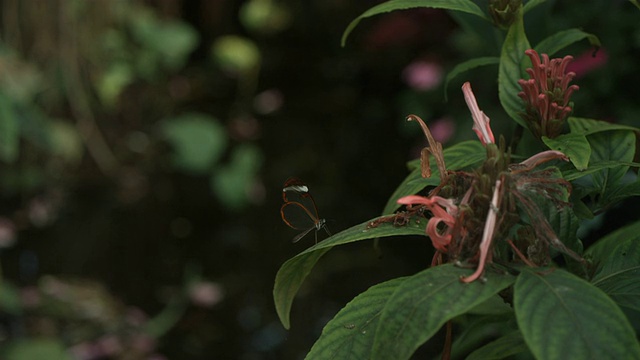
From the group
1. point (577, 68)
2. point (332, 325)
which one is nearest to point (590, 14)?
point (577, 68)

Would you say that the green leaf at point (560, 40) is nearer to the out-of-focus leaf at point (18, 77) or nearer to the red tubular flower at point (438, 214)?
the red tubular flower at point (438, 214)

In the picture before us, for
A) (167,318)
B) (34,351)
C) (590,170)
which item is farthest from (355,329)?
(167,318)

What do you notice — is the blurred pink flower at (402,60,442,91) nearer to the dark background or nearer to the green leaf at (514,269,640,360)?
the dark background

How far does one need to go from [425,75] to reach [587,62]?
0.65m

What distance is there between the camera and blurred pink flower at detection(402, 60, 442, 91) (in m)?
1.95

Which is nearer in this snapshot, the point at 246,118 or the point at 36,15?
the point at 36,15

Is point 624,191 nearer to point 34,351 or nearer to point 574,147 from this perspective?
point 574,147

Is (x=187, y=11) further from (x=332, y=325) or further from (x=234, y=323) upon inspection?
(x=332, y=325)

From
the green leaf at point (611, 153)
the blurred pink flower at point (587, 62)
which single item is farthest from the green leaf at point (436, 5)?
the blurred pink flower at point (587, 62)

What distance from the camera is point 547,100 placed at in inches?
22.6

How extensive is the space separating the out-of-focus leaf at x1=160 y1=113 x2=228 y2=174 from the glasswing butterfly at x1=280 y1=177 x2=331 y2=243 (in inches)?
76.7

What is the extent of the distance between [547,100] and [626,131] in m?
0.10

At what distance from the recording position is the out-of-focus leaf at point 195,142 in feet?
8.31

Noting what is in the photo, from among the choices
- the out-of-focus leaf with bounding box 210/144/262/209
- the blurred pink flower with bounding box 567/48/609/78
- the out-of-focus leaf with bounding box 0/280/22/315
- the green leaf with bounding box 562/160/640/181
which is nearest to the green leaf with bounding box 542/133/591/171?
the green leaf with bounding box 562/160/640/181
